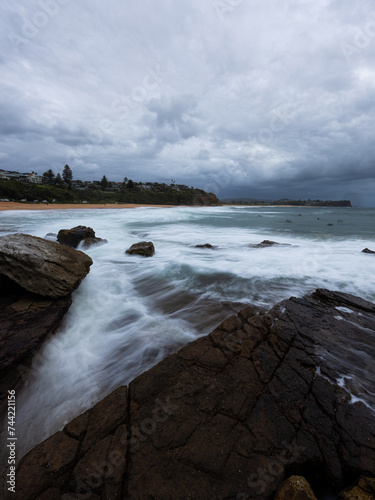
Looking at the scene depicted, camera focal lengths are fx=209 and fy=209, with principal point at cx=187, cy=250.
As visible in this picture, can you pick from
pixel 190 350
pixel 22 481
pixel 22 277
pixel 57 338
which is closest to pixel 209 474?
pixel 190 350

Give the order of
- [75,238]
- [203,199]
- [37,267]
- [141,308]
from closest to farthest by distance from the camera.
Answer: [37,267] → [141,308] → [75,238] → [203,199]

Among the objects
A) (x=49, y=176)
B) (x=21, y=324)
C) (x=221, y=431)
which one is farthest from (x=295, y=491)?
(x=49, y=176)

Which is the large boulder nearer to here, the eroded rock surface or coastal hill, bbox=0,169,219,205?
the eroded rock surface

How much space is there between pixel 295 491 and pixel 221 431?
2.17 feet

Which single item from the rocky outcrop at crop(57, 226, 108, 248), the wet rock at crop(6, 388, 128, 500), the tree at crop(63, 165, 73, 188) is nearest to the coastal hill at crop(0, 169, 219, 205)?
the tree at crop(63, 165, 73, 188)

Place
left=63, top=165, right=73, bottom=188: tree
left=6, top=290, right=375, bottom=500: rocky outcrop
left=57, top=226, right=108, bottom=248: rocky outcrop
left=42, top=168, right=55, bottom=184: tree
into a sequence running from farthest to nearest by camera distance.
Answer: left=63, top=165, right=73, bottom=188: tree
left=42, top=168, right=55, bottom=184: tree
left=57, top=226, right=108, bottom=248: rocky outcrop
left=6, top=290, right=375, bottom=500: rocky outcrop

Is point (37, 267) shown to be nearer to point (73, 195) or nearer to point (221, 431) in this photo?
point (221, 431)

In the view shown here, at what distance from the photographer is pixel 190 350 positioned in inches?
118

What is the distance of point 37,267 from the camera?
430 centimetres

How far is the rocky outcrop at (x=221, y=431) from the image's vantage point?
1688mm

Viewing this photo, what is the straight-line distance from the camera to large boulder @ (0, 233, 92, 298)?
13.8 ft

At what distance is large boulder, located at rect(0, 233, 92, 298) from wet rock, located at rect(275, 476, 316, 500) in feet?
14.6

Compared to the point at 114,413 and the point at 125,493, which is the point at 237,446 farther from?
the point at 114,413

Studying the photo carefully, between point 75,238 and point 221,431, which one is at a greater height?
point 75,238
